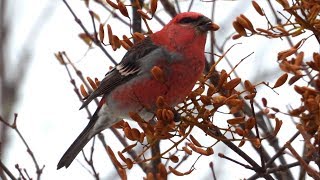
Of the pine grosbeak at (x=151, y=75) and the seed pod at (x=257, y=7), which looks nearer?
the seed pod at (x=257, y=7)

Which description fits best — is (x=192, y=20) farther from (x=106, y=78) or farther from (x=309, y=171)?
(x=309, y=171)

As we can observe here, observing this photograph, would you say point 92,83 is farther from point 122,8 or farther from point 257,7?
point 257,7

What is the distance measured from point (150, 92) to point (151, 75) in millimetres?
203

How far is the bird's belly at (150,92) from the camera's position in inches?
150

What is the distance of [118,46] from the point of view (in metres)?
3.46

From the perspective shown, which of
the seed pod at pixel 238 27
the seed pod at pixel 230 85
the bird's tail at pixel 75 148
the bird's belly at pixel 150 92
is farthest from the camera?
the bird's tail at pixel 75 148

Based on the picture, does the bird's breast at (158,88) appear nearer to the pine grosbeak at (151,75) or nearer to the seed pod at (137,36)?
the pine grosbeak at (151,75)

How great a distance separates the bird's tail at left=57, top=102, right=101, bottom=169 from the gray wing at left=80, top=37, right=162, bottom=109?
10.8 inches

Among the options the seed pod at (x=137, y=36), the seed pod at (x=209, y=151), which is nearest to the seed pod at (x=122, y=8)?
the seed pod at (x=137, y=36)

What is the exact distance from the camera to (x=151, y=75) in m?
4.16

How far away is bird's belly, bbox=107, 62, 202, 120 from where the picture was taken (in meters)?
3.82

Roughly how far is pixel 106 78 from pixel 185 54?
78 centimetres

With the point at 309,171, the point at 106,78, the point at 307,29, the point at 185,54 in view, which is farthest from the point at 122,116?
the point at 309,171

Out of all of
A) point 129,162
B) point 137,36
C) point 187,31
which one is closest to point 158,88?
point 187,31
